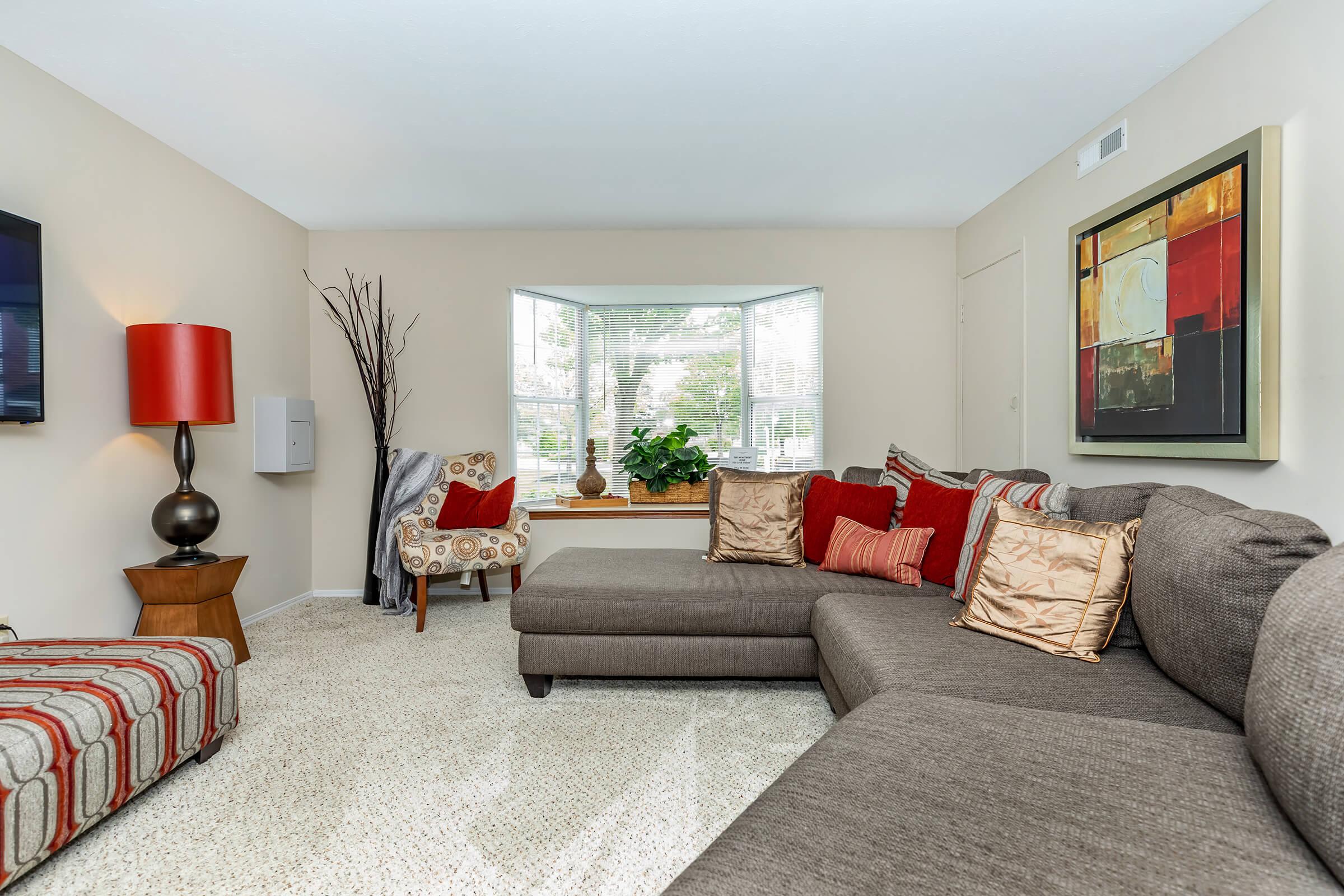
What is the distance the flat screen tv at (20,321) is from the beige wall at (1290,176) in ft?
13.9

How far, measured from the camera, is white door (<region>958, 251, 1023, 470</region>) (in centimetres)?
374

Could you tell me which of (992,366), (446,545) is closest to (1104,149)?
(992,366)

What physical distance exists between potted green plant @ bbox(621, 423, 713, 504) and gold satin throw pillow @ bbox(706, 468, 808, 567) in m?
1.38

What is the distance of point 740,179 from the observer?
3641mm

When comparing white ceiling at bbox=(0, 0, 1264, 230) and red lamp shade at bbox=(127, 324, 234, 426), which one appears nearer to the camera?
white ceiling at bbox=(0, 0, 1264, 230)

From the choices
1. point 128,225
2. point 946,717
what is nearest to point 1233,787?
point 946,717

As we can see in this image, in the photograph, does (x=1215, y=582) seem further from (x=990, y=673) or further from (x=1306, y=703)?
(x=1306, y=703)

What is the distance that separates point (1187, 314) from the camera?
7.83ft

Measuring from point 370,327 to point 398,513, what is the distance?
135 cm

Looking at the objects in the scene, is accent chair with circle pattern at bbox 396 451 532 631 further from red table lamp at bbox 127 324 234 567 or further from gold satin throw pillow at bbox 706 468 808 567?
gold satin throw pillow at bbox 706 468 808 567

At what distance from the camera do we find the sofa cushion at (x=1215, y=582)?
4.59 feet

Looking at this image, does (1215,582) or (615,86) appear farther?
(615,86)

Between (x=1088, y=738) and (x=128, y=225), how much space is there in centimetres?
398

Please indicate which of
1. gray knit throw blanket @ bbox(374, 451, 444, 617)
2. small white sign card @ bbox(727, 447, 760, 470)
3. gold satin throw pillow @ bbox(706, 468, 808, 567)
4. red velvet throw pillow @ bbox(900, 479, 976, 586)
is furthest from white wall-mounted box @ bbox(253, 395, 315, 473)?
red velvet throw pillow @ bbox(900, 479, 976, 586)
